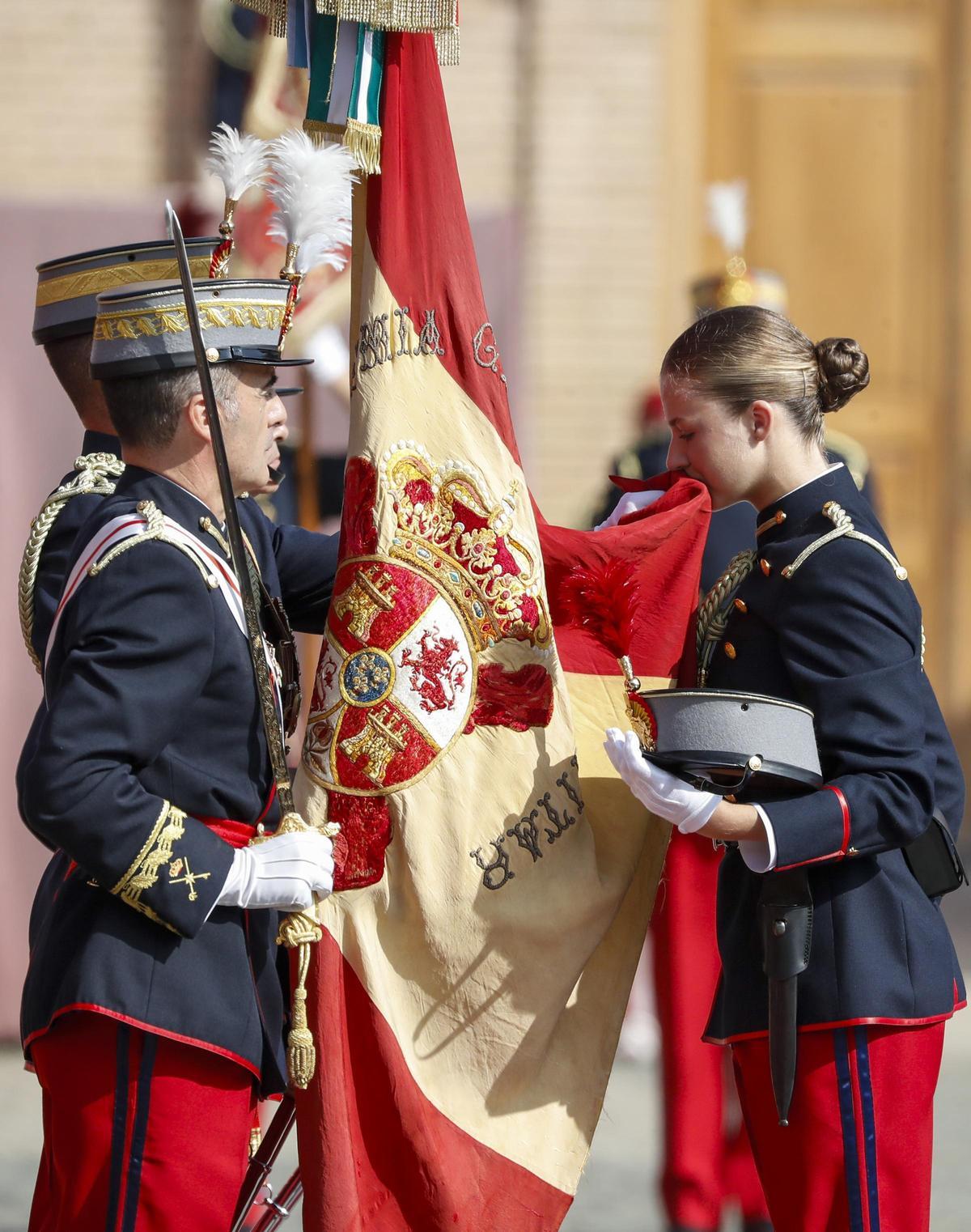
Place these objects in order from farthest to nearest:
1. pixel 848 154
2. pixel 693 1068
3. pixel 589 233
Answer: pixel 848 154 < pixel 589 233 < pixel 693 1068

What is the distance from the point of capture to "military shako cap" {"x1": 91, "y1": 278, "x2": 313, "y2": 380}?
2.38m

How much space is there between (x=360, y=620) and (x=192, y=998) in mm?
594

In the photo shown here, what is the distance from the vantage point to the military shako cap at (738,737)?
2244 millimetres

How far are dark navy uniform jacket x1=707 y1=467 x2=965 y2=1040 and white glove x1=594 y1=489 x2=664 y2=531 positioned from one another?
1.55 feet

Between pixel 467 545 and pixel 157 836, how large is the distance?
0.68 meters

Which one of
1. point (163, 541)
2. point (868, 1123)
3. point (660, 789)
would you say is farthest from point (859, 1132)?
point (163, 541)

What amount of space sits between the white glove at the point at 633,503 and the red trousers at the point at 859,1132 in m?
0.95

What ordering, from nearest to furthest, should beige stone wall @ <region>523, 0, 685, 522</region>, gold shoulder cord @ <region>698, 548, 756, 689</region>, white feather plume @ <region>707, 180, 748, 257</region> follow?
A: gold shoulder cord @ <region>698, 548, 756, 689</region> < white feather plume @ <region>707, 180, 748, 257</region> < beige stone wall @ <region>523, 0, 685, 522</region>

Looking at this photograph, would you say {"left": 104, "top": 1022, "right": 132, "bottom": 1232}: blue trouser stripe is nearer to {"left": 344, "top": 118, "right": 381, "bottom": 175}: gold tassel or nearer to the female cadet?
the female cadet

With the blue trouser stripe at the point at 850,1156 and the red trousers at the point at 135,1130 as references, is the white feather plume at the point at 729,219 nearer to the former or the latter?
the blue trouser stripe at the point at 850,1156

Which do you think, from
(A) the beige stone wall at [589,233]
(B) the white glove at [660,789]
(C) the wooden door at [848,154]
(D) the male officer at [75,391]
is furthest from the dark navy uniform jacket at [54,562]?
(C) the wooden door at [848,154]

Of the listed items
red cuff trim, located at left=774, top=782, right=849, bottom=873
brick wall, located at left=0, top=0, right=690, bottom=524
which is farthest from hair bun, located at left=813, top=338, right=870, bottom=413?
brick wall, located at left=0, top=0, right=690, bottom=524

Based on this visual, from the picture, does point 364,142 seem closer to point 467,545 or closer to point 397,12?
point 397,12

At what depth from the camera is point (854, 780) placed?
90.3 inches
